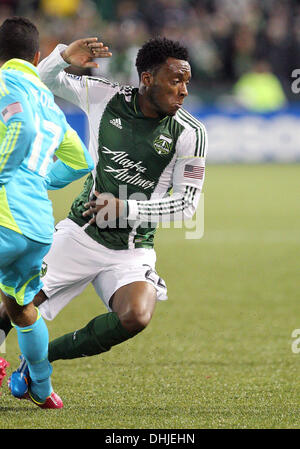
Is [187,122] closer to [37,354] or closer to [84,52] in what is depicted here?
[84,52]

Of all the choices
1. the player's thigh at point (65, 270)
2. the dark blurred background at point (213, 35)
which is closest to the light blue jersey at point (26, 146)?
the player's thigh at point (65, 270)

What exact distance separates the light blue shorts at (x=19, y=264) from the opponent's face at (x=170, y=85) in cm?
110

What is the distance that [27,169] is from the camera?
12.8ft

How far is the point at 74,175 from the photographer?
14.2 ft

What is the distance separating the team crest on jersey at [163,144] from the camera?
477cm

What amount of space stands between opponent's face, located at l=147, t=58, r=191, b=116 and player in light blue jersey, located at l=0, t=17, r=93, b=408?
24.1 inches

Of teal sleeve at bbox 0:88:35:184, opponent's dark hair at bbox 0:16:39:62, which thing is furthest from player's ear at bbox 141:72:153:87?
teal sleeve at bbox 0:88:35:184

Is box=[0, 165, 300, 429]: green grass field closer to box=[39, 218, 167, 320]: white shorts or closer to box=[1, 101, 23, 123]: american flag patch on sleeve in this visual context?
box=[39, 218, 167, 320]: white shorts

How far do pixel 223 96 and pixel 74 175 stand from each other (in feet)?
46.7

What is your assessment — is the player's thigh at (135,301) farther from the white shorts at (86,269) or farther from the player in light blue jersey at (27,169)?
the player in light blue jersey at (27,169)

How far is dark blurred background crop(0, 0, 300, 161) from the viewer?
1802cm

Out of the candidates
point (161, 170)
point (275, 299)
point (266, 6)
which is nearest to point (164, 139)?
point (161, 170)
